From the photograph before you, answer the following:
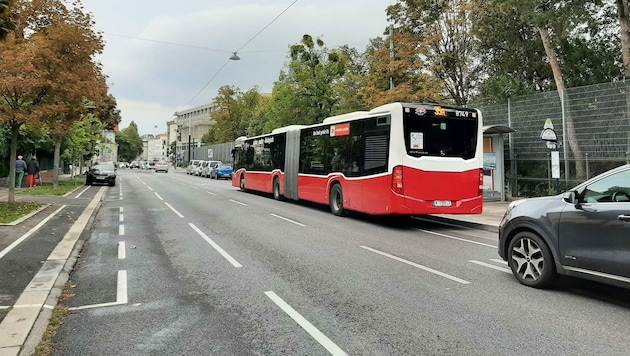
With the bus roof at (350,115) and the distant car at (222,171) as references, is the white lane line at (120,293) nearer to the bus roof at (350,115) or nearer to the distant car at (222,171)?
the bus roof at (350,115)

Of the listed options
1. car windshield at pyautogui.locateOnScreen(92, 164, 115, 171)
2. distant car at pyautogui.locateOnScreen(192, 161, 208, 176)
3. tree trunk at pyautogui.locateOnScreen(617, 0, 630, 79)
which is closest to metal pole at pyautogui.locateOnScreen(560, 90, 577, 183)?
tree trunk at pyautogui.locateOnScreen(617, 0, 630, 79)

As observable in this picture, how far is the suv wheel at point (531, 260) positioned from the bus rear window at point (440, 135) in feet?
18.1

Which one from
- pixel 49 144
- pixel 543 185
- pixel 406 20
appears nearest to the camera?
pixel 543 185

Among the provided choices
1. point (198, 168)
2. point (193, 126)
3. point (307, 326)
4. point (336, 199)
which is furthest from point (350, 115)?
point (193, 126)

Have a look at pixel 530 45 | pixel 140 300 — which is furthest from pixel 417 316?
pixel 530 45

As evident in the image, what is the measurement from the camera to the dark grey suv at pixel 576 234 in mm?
4938

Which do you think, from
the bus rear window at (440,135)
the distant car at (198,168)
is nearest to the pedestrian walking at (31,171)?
the bus rear window at (440,135)

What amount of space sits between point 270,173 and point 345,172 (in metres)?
7.37

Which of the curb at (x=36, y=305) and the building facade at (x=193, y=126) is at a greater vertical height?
the building facade at (x=193, y=126)

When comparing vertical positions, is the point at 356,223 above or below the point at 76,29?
below

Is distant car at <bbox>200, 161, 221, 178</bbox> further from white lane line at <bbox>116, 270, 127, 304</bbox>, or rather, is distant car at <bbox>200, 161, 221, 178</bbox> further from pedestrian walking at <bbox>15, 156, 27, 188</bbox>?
white lane line at <bbox>116, 270, 127, 304</bbox>

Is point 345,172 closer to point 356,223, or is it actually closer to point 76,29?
point 356,223

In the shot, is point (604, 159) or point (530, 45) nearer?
point (604, 159)

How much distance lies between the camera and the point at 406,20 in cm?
2730
